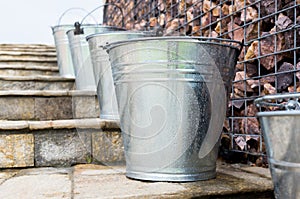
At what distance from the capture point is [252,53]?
4.92ft

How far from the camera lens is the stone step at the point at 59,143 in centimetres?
150

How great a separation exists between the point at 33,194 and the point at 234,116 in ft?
3.04

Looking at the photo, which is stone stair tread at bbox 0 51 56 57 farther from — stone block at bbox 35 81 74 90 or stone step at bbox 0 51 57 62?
stone block at bbox 35 81 74 90

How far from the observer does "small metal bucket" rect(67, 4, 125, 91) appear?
2131 millimetres

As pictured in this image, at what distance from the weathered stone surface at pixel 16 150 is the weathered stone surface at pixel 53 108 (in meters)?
0.44

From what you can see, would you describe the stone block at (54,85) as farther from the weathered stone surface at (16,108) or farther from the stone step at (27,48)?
the stone step at (27,48)

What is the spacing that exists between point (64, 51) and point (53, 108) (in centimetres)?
73

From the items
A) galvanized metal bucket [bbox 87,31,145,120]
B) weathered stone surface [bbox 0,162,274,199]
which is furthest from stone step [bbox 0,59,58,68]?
weathered stone surface [bbox 0,162,274,199]

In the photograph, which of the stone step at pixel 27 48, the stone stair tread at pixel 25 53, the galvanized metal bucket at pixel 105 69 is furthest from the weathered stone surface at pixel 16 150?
the stone step at pixel 27 48

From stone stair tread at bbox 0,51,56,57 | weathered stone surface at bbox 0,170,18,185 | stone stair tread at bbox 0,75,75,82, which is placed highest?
stone stair tread at bbox 0,51,56,57

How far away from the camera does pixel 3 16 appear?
17.0ft

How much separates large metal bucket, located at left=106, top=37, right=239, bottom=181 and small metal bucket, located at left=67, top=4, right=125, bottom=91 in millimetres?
951

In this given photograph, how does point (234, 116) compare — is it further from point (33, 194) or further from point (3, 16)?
point (3, 16)

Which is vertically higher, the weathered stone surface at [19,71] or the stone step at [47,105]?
the weathered stone surface at [19,71]
